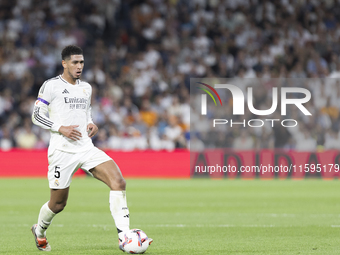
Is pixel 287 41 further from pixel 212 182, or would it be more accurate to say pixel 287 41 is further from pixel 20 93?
pixel 20 93

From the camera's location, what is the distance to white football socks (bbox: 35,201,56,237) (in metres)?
7.75

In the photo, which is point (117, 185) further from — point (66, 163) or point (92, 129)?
point (92, 129)

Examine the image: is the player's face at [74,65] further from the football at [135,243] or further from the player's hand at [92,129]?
the football at [135,243]

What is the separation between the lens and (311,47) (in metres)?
26.0

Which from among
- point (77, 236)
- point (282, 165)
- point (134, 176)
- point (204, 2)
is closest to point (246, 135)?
point (282, 165)

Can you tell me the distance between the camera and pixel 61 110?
7.66 meters

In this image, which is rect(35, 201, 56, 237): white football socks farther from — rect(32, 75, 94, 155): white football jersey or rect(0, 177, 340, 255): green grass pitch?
rect(32, 75, 94, 155): white football jersey

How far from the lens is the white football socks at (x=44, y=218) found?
7750 millimetres

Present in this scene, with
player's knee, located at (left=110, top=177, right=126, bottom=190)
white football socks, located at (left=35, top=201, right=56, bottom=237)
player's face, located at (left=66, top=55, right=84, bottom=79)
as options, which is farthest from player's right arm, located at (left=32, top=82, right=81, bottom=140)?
white football socks, located at (left=35, top=201, right=56, bottom=237)

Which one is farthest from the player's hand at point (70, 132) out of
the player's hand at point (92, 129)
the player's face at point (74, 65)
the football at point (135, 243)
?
the football at point (135, 243)

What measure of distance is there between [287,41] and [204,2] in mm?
4046

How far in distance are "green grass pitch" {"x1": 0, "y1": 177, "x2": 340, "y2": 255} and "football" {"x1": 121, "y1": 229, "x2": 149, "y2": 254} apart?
1.59ft

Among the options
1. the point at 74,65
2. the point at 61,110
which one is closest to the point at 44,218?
the point at 61,110

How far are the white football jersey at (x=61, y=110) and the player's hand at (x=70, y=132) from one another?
0.25ft
